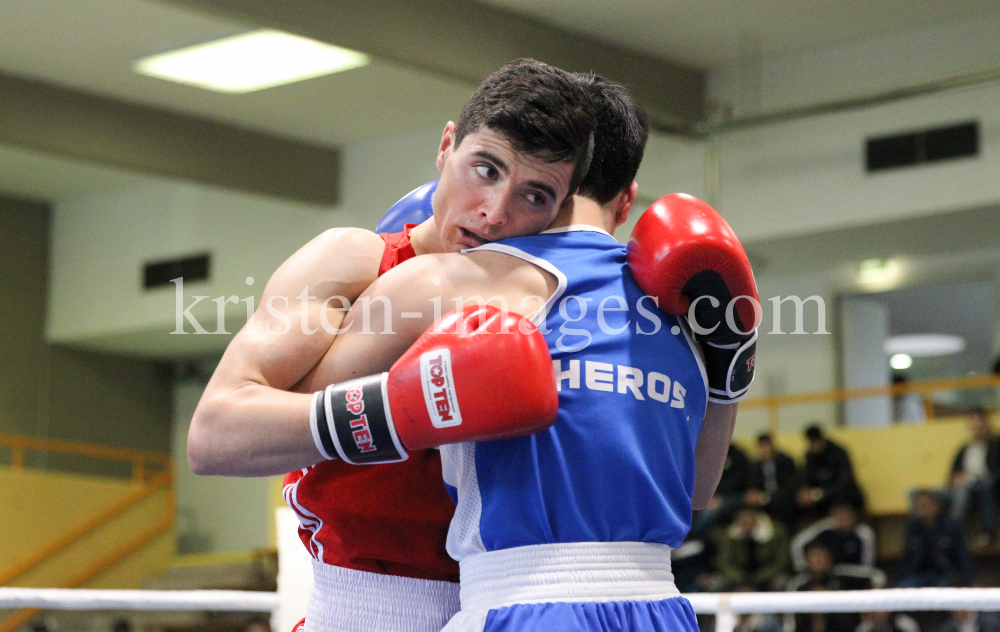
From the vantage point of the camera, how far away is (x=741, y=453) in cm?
851

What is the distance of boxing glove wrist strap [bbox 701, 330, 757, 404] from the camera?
161 cm

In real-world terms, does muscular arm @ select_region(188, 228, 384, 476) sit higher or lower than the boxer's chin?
lower

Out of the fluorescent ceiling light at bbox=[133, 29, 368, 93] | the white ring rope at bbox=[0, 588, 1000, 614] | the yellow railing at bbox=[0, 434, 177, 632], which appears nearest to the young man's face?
the white ring rope at bbox=[0, 588, 1000, 614]

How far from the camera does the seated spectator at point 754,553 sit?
775 cm

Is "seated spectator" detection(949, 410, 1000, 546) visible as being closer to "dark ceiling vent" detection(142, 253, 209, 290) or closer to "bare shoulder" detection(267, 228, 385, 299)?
"dark ceiling vent" detection(142, 253, 209, 290)

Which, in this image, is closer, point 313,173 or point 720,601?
point 720,601


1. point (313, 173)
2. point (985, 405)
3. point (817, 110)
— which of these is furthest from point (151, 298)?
point (985, 405)

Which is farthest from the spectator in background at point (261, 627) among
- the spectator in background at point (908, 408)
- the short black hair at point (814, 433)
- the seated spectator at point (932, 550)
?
the spectator in background at point (908, 408)

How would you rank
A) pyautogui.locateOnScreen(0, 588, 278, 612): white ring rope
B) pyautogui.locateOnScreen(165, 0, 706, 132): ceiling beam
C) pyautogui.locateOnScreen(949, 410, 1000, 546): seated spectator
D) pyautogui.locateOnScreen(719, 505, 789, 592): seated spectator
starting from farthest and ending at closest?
pyautogui.locateOnScreen(719, 505, 789, 592): seated spectator → pyautogui.locateOnScreen(949, 410, 1000, 546): seated spectator → pyautogui.locateOnScreen(165, 0, 706, 132): ceiling beam → pyautogui.locateOnScreen(0, 588, 278, 612): white ring rope

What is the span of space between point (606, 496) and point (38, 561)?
33.3 ft

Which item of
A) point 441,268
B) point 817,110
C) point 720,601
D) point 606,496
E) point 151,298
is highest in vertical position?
point 817,110

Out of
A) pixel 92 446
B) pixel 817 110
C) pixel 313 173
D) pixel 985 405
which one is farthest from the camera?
pixel 92 446

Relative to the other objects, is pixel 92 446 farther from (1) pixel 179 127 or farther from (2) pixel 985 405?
(2) pixel 985 405

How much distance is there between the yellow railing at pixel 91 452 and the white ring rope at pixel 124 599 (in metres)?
8.73
